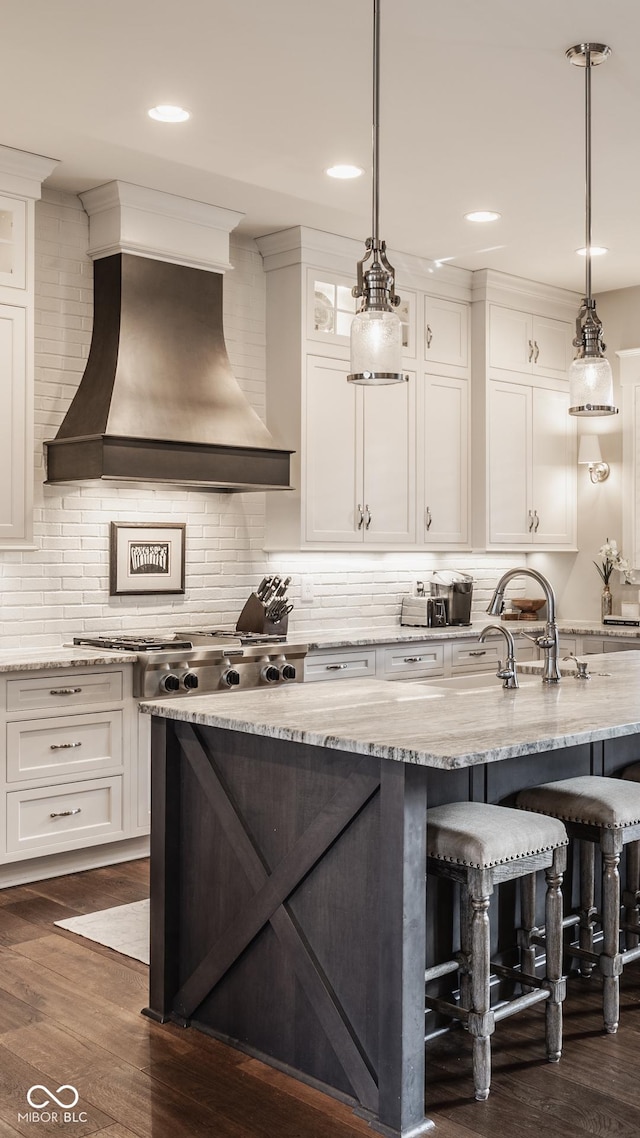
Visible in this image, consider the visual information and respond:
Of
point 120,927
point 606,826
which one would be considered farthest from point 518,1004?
point 120,927

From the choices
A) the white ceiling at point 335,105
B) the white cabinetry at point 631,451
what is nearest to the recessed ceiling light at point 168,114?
the white ceiling at point 335,105

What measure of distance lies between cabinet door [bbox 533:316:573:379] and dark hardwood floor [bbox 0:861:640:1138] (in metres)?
4.34

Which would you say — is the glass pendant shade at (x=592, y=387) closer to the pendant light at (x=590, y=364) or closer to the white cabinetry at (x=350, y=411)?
the pendant light at (x=590, y=364)

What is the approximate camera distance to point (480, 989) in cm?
262

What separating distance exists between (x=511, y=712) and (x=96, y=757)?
221cm

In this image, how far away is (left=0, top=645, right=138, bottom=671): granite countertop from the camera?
4.26 metres

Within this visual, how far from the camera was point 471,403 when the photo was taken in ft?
21.7

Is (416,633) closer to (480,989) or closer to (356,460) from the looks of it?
(356,460)

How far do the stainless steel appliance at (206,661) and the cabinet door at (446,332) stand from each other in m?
2.14

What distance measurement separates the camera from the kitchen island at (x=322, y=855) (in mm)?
2471

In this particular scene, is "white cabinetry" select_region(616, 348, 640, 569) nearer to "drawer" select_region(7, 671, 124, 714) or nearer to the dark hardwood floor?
"drawer" select_region(7, 671, 124, 714)

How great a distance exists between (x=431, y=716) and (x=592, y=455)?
4.44 m

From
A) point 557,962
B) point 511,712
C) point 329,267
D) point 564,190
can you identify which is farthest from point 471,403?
point 557,962

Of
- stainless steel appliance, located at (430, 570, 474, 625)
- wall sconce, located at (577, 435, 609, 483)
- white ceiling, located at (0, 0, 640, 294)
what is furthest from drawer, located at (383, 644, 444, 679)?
white ceiling, located at (0, 0, 640, 294)
